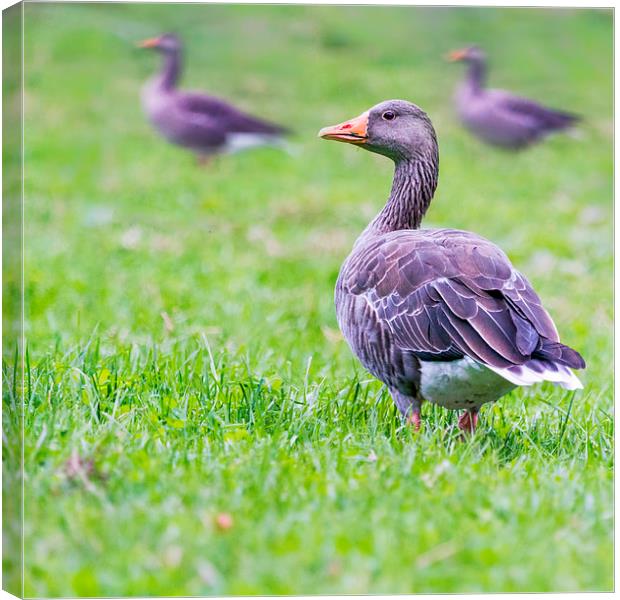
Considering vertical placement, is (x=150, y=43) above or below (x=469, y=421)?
above

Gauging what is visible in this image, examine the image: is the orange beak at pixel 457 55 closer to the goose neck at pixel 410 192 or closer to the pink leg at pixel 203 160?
the pink leg at pixel 203 160

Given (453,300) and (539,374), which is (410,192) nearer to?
(453,300)

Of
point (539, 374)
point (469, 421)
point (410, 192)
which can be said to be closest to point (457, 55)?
point (410, 192)

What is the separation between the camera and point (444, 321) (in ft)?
14.7

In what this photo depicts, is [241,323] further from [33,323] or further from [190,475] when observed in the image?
[190,475]

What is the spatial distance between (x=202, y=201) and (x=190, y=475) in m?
6.72

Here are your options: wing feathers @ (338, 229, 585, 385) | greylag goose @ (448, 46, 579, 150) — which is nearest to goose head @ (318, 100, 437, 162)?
wing feathers @ (338, 229, 585, 385)

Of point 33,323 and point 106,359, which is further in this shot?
point 33,323

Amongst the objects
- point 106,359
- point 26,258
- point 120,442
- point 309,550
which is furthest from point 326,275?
point 309,550

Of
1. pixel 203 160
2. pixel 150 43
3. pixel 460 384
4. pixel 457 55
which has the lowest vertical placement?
pixel 460 384

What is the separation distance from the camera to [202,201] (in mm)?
10508

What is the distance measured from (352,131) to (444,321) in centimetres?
120

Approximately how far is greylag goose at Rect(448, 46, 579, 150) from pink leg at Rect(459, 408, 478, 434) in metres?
6.62

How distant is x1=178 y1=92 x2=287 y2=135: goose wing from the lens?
40.5 ft
